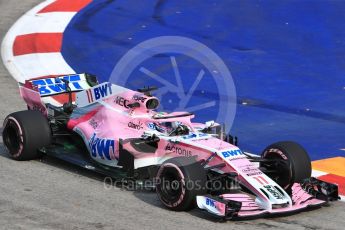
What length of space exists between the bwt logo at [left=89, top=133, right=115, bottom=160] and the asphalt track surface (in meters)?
0.31

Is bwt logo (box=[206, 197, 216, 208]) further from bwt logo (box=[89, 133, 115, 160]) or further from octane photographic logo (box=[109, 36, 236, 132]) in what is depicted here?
octane photographic logo (box=[109, 36, 236, 132])

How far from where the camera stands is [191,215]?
825cm

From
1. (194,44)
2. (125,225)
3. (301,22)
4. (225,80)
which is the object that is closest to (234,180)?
(125,225)

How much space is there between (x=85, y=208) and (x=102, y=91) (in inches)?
84.3

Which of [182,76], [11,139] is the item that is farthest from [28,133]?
[182,76]

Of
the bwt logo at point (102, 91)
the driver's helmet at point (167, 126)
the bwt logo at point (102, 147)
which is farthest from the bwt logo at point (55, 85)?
the driver's helmet at point (167, 126)

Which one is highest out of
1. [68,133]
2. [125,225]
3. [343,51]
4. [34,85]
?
[343,51]

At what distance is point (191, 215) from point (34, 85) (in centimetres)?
387

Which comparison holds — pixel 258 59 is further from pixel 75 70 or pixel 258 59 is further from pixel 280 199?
pixel 280 199

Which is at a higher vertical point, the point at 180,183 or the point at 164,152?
the point at 164,152

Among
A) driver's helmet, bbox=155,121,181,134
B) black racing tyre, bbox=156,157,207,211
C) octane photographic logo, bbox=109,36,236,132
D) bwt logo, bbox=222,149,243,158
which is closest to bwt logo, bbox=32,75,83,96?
octane photographic logo, bbox=109,36,236,132

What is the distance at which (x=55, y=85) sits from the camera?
36.7ft

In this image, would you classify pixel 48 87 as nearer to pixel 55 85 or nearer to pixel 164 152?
pixel 55 85

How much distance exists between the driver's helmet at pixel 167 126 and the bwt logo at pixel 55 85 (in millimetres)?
2179
